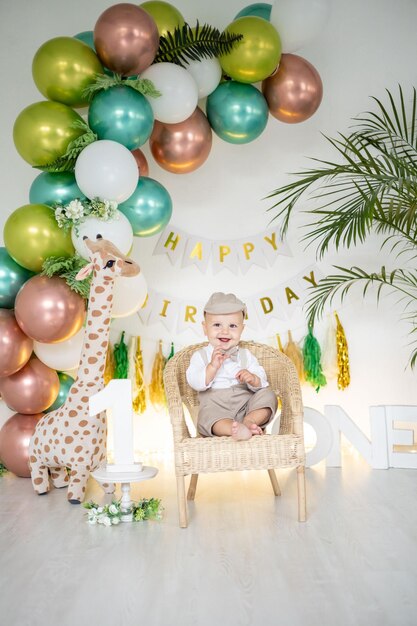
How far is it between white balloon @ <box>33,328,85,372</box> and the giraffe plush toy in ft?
0.94

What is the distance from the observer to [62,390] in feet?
10.5

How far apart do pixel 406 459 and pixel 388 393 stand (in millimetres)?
561

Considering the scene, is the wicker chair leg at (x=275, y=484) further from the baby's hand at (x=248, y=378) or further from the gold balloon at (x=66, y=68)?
the gold balloon at (x=66, y=68)

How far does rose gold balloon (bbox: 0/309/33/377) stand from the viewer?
2.88 m

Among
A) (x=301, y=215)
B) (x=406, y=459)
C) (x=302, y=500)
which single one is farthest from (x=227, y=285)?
(x=302, y=500)

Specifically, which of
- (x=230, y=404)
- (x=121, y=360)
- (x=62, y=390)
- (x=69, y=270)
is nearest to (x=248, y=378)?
(x=230, y=404)

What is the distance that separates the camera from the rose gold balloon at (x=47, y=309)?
276 centimetres

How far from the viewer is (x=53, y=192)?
9.44 feet

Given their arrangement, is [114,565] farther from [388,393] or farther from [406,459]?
[388,393]

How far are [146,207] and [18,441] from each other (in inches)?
→ 49.6

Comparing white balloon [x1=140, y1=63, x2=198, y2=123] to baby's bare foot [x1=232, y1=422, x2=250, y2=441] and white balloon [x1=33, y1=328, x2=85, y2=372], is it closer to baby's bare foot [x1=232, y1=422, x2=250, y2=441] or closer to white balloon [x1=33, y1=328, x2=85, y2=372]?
white balloon [x1=33, y1=328, x2=85, y2=372]

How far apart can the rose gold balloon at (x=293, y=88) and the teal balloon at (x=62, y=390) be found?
Answer: 1.72 meters

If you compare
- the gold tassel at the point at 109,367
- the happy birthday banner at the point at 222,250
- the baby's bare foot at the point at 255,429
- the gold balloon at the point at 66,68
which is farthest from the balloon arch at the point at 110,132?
the baby's bare foot at the point at 255,429

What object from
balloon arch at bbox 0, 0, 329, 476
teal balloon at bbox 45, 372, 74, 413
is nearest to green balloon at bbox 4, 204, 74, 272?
balloon arch at bbox 0, 0, 329, 476
